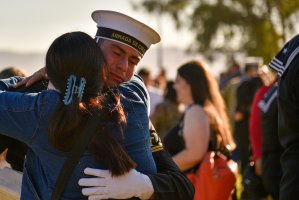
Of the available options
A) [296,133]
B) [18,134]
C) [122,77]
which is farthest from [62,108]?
[296,133]

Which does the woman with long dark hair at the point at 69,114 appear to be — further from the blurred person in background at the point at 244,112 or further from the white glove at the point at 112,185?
the blurred person in background at the point at 244,112

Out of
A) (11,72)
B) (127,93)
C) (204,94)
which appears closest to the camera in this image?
(127,93)

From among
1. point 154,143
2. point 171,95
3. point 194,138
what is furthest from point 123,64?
point 171,95

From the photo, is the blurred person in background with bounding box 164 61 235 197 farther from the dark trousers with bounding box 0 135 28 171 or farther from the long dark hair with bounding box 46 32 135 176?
the long dark hair with bounding box 46 32 135 176

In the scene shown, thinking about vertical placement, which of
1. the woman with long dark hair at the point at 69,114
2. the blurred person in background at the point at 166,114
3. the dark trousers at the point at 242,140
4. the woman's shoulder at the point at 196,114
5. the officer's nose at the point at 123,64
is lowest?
the dark trousers at the point at 242,140

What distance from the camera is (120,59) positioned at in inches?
133

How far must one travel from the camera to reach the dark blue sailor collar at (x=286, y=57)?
4.02m

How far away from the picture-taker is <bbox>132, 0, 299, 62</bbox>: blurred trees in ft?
112

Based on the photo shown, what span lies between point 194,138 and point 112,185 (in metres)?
2.76

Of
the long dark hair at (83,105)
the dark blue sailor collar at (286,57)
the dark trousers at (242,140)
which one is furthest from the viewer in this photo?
the dark trousers at (242,140)

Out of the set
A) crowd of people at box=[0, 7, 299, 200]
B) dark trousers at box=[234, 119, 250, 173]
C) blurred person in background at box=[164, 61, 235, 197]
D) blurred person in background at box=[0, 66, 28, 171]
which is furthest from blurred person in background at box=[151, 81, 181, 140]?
blurred person in background at box=[0, 66, 28, 171]

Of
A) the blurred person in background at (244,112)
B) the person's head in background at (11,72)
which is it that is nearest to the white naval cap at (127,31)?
the person's head in background at (11,72)

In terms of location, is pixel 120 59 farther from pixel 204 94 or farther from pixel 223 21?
pixel 223 21

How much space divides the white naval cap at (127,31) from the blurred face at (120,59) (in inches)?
0.9
